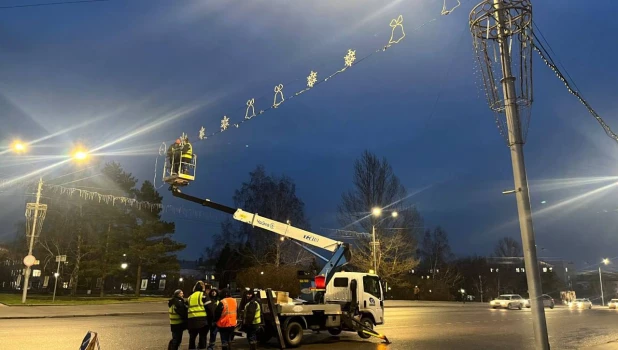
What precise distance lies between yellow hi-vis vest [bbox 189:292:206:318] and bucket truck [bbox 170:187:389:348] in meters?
2.86

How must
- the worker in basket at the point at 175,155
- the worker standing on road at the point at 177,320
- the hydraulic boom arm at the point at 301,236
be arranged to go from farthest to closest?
the hydraulic boom arm at the point at 301,236, the worker in basket at the point at 175,155, the worker standing on road at the point at 177,320

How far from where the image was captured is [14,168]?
22.3m

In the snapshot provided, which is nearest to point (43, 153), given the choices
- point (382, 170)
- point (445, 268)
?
point (382, 170)

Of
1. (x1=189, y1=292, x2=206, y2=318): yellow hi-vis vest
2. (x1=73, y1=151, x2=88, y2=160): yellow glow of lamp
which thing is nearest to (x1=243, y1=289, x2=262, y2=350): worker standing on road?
(x1=189, y1=292, x2=206, y2=318): yellow hi-vis vest

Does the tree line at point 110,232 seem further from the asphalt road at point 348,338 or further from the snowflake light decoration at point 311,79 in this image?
the snowflake light decoration at point 311,79

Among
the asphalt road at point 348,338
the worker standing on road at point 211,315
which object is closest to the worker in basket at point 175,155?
the worker standing on road at point 211,315

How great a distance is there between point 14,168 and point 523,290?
8307 centimetres

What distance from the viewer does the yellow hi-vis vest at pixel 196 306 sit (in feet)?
32.1

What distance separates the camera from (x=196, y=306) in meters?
9.86

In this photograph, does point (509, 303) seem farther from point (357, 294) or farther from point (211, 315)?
point (211, 315)

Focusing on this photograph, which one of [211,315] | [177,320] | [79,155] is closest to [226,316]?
[211,315]

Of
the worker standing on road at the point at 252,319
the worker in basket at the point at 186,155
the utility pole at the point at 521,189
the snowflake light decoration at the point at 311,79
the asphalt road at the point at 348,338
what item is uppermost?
the snowflake light decoration at the point at 311,79

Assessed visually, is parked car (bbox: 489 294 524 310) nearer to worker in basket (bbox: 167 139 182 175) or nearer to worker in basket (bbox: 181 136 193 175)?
worker in basket (bbox: 181 136 193 175)

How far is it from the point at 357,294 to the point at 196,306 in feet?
23.6
